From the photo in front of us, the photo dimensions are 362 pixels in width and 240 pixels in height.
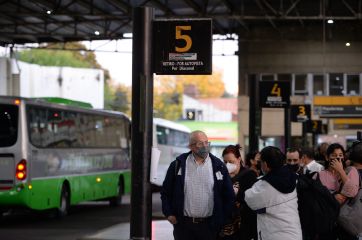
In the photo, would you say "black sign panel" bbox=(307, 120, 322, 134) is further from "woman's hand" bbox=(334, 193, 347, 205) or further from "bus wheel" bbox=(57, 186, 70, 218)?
"woman's hand" bbox=(334, 193, 347, 205)

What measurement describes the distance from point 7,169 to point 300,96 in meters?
28.2

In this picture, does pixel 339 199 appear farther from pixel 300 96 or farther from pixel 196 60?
pixel 300 96

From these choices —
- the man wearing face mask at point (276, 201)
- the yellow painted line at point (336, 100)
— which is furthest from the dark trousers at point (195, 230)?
the yellow painted line at point (336, 100)

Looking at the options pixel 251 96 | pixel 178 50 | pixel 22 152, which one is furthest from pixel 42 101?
pixel 178 50

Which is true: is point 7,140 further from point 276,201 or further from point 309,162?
point 276,201

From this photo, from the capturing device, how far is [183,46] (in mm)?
9461

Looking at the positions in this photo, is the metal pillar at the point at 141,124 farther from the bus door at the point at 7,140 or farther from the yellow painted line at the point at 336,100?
the yellow painted line at the point at 336,100

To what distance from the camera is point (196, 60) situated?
9398 mm

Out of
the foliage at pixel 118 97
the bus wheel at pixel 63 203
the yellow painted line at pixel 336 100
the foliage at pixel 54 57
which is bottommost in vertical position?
the bus wheel at pixel 63 203

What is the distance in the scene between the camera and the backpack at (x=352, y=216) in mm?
8023

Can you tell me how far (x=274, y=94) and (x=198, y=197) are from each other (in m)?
15.4

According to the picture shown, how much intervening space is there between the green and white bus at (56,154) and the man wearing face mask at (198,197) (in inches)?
442

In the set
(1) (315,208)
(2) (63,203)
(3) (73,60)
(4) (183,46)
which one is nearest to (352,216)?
(1) (315,208)

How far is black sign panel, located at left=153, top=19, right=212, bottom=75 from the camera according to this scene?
939 centimetres
